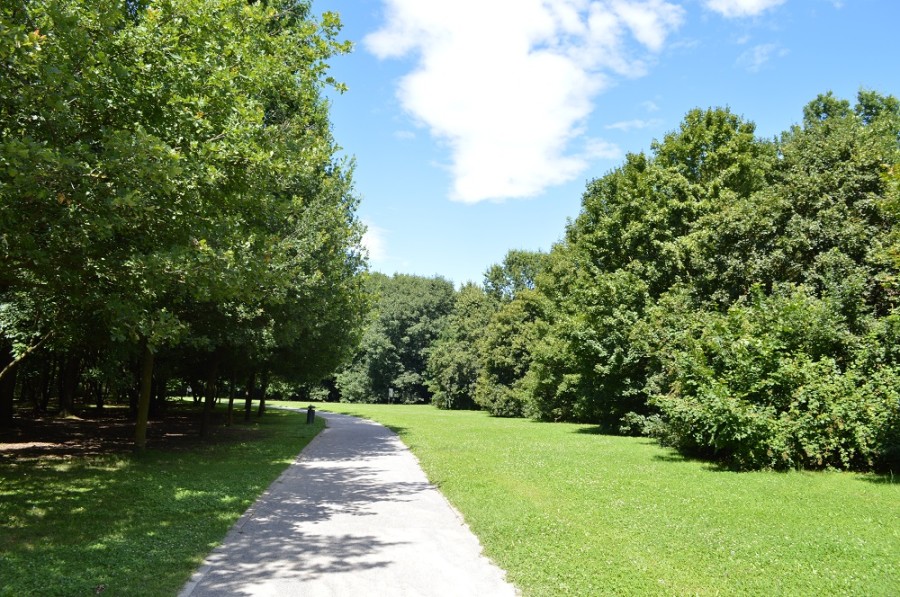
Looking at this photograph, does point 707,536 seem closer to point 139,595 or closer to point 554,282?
point 139,595

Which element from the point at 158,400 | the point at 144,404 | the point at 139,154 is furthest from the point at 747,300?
the point at 158,400

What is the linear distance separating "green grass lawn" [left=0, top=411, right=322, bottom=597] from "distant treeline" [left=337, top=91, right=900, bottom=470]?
11504mm

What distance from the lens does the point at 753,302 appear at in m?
16.2

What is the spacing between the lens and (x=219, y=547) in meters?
6.88

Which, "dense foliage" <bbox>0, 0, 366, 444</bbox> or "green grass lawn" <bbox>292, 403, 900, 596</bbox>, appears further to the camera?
"dense foliage" <bbox>0, 0, 366, 444</bbox>

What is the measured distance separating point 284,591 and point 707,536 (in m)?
5.49

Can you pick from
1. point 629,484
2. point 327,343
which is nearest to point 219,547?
point 629,484

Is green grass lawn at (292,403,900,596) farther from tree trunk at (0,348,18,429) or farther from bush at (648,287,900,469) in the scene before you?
tree trunk at (0,348,18,429)

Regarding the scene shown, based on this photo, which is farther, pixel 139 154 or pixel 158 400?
pixel 158 400

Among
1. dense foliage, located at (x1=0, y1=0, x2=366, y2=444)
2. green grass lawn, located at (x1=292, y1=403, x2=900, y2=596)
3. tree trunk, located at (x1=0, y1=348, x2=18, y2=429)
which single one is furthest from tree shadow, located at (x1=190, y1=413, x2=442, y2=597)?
tree trunk, located at (x1=0, y1=348, x2=18, y2=429)

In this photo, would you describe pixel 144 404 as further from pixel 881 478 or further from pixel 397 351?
pixel 397 351

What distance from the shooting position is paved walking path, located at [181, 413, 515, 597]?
5547 millimetres

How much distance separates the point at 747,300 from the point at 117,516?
1766 cm

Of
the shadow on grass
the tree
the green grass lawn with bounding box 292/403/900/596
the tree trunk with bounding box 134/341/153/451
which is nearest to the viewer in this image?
the green grass lawn with bounding box 292/403/900/596
